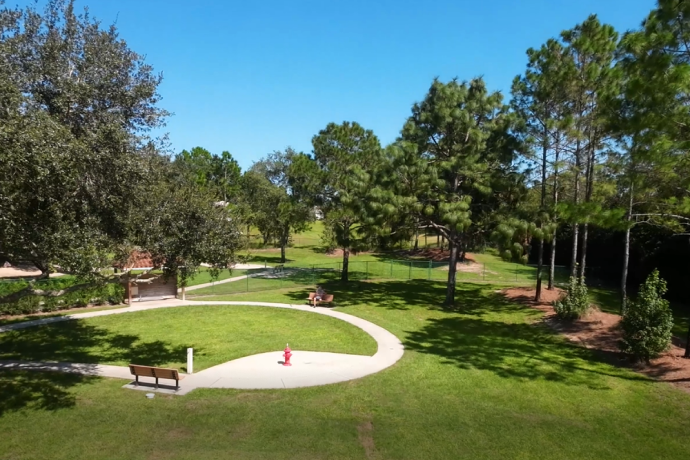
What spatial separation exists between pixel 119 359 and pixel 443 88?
17.3 m

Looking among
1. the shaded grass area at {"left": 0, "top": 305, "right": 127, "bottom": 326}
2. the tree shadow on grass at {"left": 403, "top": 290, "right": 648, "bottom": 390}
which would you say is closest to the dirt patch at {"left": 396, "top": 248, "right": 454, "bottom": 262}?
the tree shadow on grass at {"left": 403, "top": 290, "right": 648, "bottom": 390}

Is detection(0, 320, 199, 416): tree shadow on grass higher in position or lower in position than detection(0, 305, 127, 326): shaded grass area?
higher

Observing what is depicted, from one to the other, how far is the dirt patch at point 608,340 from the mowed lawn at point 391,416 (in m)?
0.66

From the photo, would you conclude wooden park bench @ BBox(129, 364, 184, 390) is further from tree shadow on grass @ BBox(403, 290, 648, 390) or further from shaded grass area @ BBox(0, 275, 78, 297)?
shaded grass area @ BBox(0, 275, 78, 297)

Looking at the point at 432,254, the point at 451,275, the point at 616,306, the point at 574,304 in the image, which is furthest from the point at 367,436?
the point at 432,254

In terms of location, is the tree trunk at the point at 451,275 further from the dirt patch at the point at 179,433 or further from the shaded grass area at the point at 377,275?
the dirt patch at the point at 179,433

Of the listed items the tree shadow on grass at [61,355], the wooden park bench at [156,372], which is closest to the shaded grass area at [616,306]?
the wooden park bench at [156,372]

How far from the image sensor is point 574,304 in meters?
18.8

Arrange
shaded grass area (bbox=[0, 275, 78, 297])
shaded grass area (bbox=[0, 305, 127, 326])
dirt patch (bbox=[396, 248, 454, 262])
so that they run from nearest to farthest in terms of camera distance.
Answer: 1. shaded grass area (bbox=[0, 305, 127, 326])
2. shaded grass area (bbox=[0, 275, 78, 297])
3. dirt patch (bbox=[396, 248, 454, 262])

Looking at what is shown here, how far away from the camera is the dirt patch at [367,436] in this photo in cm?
865

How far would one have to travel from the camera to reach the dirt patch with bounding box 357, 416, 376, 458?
865 cm

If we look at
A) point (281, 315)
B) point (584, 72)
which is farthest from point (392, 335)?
point (584, 72)

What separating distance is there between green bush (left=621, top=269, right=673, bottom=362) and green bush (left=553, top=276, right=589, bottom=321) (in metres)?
4.72

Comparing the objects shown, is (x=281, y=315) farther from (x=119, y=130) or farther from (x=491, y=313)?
(x=119, y=130)
